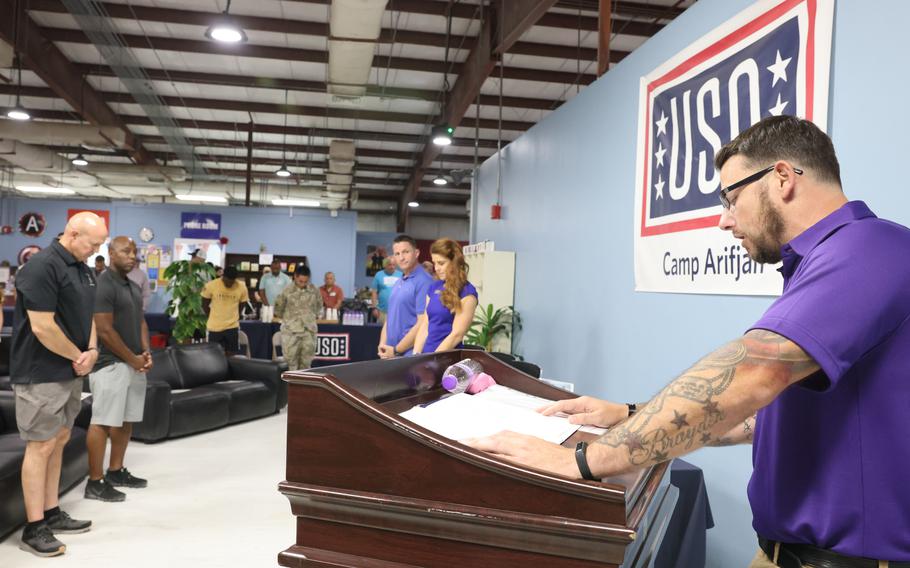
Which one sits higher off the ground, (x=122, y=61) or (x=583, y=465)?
(x=122, y=61)

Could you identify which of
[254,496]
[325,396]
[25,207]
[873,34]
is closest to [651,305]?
[873,34]

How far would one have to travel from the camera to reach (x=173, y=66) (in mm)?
9938

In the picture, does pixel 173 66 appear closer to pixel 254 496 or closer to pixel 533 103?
pixel 533 103

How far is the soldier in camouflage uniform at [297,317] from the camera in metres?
8.27

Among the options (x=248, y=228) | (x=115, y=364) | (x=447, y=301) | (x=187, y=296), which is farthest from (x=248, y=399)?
(x=248, y=228)

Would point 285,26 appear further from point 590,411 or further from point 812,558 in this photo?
point 812,558

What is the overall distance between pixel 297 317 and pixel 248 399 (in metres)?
1.83

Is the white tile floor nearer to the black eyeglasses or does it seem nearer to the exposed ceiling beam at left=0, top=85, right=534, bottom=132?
the black eyeglasses

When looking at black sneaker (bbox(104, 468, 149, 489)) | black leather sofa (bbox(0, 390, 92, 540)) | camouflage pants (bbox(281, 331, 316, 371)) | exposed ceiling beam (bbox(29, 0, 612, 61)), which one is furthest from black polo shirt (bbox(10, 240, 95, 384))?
exposed ceiling beam (bbox(29, 0, 612, 61))

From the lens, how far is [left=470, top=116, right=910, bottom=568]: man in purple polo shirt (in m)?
0.90

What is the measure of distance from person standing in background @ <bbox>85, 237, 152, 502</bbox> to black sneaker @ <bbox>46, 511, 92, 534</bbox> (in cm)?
50

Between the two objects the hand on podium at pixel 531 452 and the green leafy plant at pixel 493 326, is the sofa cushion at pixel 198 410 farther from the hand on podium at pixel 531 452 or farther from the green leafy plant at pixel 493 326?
the hand on podium at pixel 531 452

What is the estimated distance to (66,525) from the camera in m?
3.57

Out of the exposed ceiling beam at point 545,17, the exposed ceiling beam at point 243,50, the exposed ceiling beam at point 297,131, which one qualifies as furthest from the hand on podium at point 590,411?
the exposed ceiling beam at point 297,131
